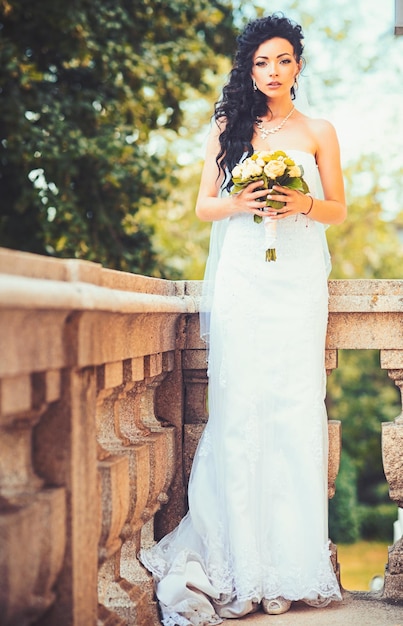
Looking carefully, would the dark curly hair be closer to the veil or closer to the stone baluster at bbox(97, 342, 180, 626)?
the veil

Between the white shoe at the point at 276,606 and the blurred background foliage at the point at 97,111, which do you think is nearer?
the white shoe at the point at 276,606

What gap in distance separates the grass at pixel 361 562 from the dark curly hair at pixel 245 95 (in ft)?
35.2

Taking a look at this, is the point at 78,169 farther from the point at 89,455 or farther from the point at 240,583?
the point at 89,455

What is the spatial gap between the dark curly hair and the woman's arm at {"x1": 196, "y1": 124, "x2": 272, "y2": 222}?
0.14 ft

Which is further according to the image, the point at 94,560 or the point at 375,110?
the point at 375,110

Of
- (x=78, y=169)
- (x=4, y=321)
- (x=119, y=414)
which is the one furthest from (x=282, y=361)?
(x=78, y=169)

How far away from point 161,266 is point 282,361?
6.08 m

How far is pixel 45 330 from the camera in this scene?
7.73ft

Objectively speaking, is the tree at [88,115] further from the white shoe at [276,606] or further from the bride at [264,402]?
the white shoe at [276,606]

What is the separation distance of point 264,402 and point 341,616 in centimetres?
90

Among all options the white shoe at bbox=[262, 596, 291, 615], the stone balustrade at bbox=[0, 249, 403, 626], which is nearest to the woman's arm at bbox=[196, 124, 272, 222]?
the stone balustrade at bbox=[0, 249, 403, 626]

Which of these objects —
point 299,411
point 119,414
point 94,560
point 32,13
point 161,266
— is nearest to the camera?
point 94,560

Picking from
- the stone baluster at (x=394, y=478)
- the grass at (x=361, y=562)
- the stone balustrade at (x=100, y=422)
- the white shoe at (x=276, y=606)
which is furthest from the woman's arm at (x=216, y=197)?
the grass at (x=361, y=562)

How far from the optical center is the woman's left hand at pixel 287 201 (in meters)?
3.78
